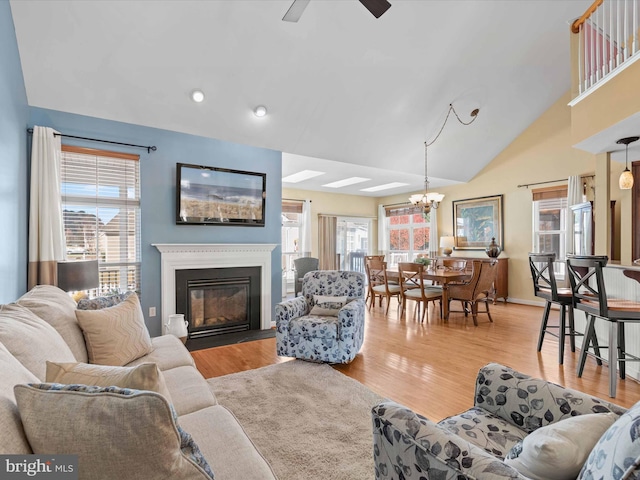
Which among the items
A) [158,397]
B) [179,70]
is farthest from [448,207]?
[158,397]

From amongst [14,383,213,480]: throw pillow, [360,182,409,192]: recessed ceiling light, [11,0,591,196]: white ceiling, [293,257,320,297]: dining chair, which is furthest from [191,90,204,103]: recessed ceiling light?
[360,182,409,192]: recessed ceiling light

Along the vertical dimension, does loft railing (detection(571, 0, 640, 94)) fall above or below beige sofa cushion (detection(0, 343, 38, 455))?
above

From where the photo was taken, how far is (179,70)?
332 cm

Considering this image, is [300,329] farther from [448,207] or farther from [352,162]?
[448,207]

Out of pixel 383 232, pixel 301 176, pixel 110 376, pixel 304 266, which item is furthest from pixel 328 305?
pixel 383 232

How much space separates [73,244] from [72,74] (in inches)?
65.9

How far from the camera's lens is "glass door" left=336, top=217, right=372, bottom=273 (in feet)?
28.1

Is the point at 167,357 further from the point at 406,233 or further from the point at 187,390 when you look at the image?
the point at 406,233

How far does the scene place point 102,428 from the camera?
750 millimetres

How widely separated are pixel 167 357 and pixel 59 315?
65cm

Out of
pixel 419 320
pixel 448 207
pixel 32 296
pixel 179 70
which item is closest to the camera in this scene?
pixel 32 296

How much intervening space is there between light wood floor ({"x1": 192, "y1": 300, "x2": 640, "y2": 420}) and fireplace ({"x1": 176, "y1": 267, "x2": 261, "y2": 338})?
1.81 feet

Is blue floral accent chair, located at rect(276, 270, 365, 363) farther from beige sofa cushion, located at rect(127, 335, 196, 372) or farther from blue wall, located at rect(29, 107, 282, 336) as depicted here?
blue wall, located at rect(29, 107, 282, 336)

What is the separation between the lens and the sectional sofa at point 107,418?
0.75 m
